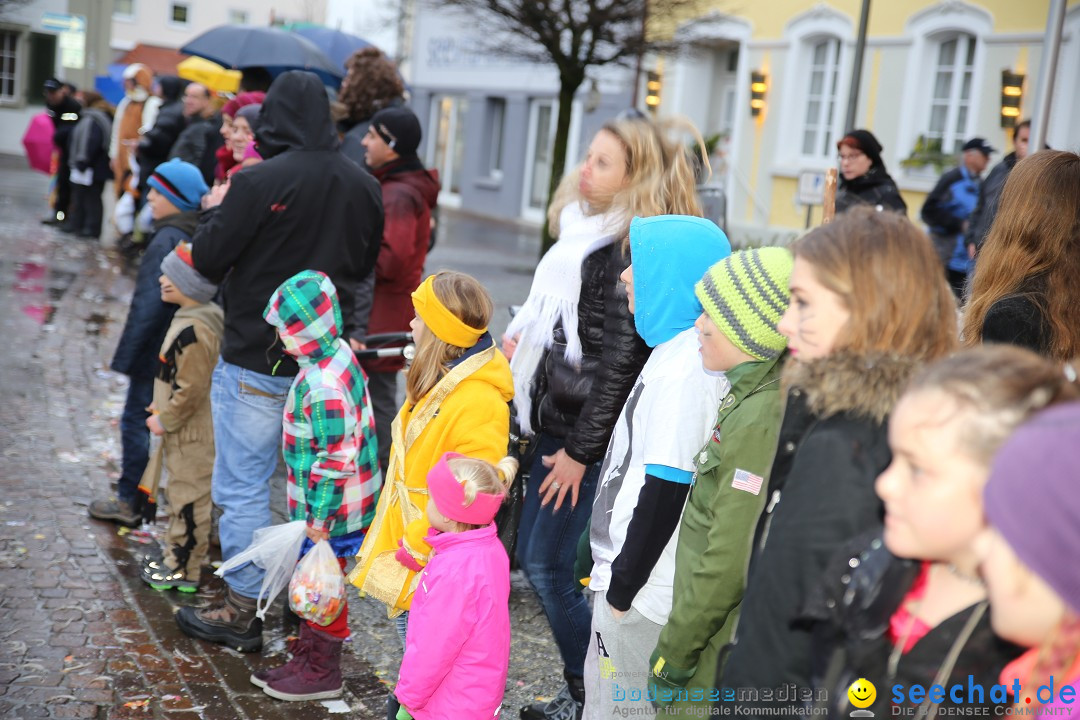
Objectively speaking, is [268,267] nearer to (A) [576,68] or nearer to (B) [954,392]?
(B) [954,392]

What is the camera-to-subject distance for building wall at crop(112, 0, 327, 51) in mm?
50219

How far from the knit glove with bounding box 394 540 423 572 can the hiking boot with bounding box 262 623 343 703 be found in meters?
0.61

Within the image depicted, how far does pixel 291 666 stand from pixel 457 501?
4.24ft

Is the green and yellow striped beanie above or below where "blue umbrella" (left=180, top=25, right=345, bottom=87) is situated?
below

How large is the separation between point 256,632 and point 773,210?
17100 millimetres

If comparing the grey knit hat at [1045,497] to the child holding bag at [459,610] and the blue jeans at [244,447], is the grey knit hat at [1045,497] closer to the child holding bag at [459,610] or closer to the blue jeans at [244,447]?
the child holding bag at [459,610]

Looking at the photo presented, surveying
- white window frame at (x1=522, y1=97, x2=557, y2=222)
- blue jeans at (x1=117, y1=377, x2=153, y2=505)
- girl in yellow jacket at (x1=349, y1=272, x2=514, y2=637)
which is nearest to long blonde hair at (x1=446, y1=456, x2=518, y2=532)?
girl in yellow jacket at (x1=349, y1=272, x2=514, y2=637)

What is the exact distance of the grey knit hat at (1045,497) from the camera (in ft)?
4.75

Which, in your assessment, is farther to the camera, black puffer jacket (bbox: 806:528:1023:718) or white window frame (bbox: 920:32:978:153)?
white window frame (bbox: 920:32:978:153)

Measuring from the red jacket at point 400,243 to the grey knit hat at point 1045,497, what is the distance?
13.9 feet

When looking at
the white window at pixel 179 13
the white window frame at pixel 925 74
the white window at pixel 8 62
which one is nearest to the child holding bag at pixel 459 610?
the white window frame at pixel 925 74

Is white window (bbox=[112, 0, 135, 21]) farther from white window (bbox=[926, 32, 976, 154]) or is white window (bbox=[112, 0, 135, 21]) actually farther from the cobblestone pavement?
the cobblestone pavement

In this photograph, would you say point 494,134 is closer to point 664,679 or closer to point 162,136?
point 162,136

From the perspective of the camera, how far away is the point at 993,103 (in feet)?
53.2
